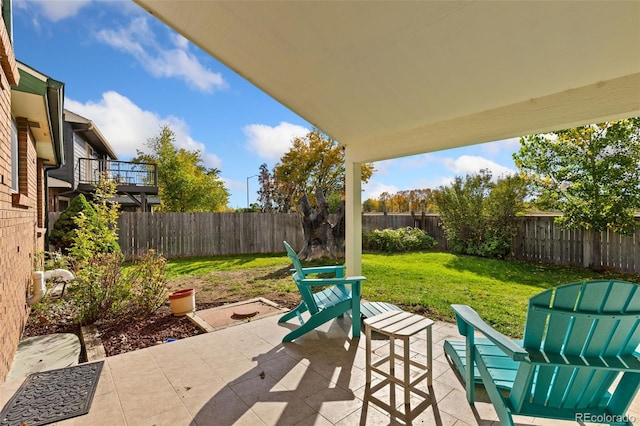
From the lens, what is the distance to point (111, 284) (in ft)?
12.9

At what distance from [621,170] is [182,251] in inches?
473

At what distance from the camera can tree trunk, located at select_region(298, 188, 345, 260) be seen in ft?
29.1

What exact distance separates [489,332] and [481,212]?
26.5ft

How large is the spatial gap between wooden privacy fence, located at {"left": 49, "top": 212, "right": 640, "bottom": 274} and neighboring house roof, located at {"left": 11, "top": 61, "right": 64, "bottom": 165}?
4101 mm

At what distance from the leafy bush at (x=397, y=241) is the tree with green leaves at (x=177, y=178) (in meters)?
11.1

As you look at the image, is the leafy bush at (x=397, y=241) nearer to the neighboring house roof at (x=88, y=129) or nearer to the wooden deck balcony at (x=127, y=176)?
the wooden deck balcony at (x=127, y=176)

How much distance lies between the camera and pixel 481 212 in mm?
8828

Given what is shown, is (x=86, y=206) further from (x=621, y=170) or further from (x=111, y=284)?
(x=621, y=170)

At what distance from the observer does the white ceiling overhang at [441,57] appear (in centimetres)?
178

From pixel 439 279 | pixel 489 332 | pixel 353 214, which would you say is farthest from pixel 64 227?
pixel 489 332

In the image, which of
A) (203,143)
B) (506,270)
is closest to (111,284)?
(506,270)

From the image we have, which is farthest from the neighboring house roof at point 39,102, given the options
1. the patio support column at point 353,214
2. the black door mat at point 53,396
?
the patio support column at point 353,214

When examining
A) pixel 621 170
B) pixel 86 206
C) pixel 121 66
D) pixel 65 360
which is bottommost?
pixel 65 360

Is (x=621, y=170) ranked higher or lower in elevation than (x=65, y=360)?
higher
